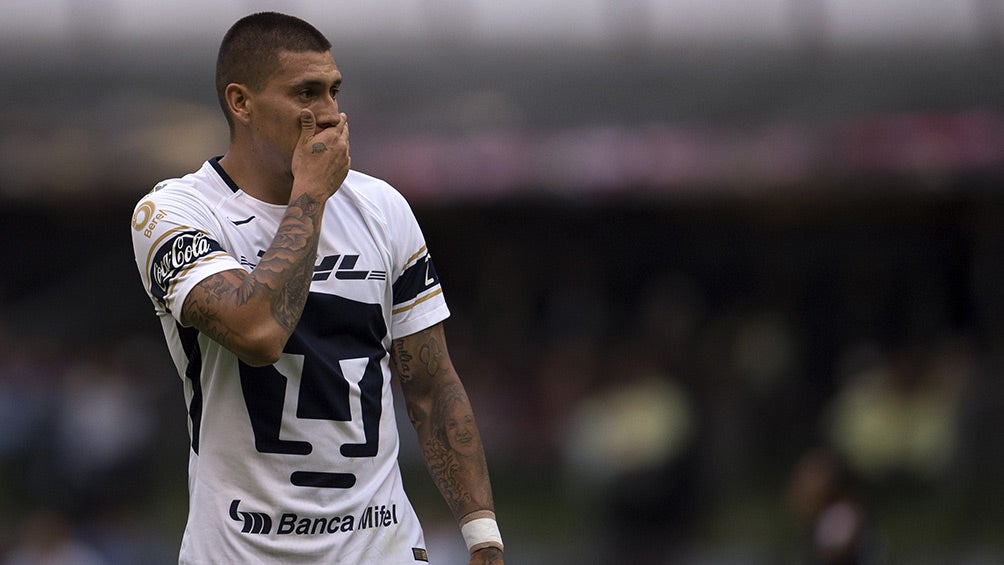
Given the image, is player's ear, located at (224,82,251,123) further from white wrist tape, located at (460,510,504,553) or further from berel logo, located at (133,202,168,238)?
white wrist tape, located at (460,510,504,553)

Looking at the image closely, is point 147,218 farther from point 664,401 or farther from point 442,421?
point 664,401

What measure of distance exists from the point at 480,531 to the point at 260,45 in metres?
1.46

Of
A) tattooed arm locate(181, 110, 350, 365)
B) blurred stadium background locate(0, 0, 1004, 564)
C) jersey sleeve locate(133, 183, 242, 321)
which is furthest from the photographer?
blurred stadium background locate(0, 0, 1004, 564)

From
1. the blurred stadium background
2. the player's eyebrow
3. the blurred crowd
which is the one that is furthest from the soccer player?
the blurred stadium background

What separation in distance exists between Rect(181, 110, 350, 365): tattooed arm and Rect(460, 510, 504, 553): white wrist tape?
849 mm

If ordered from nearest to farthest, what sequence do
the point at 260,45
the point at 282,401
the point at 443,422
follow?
the point at 282,401 → the point at 260,45 → the point at 443,422

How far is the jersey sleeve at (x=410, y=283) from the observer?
385 cm

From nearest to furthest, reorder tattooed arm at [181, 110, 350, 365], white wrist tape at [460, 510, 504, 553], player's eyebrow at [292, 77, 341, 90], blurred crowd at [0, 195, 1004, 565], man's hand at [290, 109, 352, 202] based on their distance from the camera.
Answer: tattooed arm at [181, 110, 350, 365]
man's hand at [290, 109, 352, 202]
player's eyebrow at [292, 77, 341, 90]
white wrist tape at [460, 510, 504, 553]
blurred crowd at [0, 195, 1004, 565]

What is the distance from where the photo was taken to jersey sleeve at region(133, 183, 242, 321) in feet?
11.1

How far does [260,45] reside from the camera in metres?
3.66

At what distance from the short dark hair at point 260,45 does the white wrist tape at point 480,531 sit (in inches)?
51.0

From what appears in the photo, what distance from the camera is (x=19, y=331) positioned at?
1698 cm

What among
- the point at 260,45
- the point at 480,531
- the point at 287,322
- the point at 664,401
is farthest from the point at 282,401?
the point at 664,401

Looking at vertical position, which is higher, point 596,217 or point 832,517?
point 832,517
